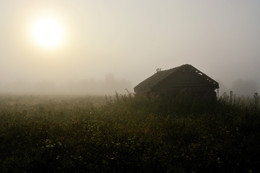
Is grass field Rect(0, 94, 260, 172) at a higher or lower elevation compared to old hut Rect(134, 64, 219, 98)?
lower

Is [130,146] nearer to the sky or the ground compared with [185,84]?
nearer to the ground

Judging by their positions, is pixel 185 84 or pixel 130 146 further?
pixel 185 84

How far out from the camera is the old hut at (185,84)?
1945cm

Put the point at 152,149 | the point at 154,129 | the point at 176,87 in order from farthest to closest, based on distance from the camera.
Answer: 1. the point at 176,87
2. the point at 154,129
3. the point at 152,149

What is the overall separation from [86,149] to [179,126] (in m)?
4.85

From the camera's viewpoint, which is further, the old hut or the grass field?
the old hut

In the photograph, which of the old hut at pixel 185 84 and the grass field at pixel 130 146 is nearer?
the grass field at pixel 130 146

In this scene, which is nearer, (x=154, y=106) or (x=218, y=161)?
(x=218, y=161)

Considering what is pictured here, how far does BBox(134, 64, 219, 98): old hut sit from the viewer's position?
63.8ft

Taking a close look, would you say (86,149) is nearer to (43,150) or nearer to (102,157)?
(102,157)

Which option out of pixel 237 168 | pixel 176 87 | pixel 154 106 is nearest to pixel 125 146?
pixel 237 168

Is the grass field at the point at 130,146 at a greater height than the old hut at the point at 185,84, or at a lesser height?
lesser

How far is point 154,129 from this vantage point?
30.6 ft

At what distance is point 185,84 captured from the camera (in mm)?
19984
